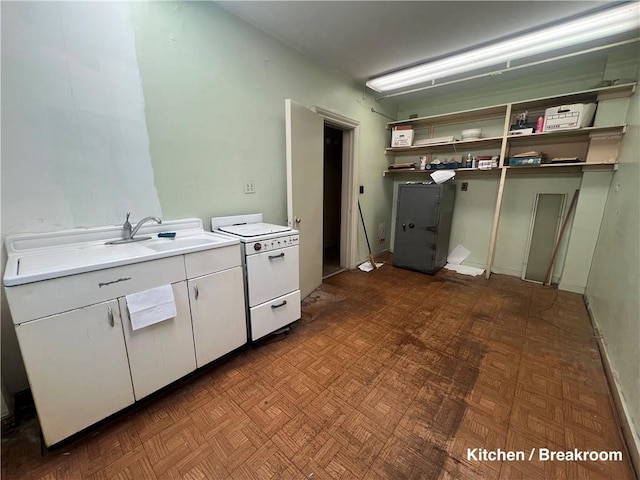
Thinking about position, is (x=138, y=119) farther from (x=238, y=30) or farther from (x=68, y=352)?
(x=68, y=352)

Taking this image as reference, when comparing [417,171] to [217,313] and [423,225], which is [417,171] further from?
[217,313]

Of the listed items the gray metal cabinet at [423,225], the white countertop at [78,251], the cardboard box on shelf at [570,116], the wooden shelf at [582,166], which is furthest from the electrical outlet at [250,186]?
the cardboard box on shelf at [570,116]

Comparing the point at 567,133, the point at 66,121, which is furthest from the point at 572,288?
the point at 66,121

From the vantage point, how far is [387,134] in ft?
13.1

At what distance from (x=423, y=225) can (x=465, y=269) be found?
959mm

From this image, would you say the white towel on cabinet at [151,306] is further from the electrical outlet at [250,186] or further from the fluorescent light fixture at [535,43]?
the fluorescent light fixture at [535,43]

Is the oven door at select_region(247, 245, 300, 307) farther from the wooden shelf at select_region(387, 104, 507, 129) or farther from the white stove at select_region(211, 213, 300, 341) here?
the wooden shelf at select_region(387, 104, 507, 129)

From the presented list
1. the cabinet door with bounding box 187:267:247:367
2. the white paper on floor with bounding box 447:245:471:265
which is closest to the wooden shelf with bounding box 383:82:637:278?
the white paper on floor with bounding box 447:245:471:265

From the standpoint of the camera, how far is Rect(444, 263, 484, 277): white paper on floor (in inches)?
137

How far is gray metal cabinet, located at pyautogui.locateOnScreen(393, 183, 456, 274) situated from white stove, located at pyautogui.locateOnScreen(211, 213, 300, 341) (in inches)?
81.3

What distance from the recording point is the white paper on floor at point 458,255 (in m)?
3.80

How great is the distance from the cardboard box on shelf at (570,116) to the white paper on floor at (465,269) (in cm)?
185

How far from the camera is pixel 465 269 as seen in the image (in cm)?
363

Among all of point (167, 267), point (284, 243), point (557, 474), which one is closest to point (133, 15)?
point (167, 267)
